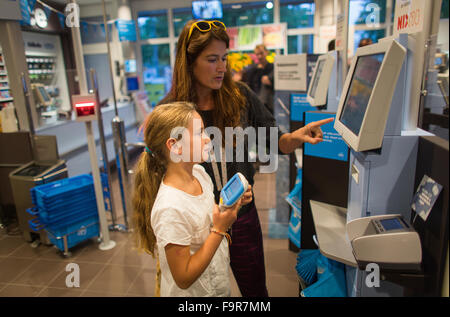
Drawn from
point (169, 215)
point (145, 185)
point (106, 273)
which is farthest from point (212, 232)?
point (106, 273)

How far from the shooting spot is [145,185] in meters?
1.06

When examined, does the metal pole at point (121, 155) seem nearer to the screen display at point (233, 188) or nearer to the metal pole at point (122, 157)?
the metal pole at point (122, 157)

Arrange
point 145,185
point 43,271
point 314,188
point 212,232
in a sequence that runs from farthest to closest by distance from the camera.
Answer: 1. point 314,188
2. point 43,271
3. point 145,185
4. point 212,232

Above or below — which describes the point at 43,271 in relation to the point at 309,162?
below

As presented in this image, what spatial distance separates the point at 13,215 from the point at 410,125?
137 centimetres

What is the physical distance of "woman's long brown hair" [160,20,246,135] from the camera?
1.14m

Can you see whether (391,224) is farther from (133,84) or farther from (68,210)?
(133,84)

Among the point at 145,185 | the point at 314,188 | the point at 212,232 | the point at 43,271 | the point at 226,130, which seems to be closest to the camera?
the point at 212,232

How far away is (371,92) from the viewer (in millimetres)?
962

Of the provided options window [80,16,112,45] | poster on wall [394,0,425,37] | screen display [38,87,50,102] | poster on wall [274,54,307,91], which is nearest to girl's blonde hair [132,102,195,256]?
poster on wall [394,0,425,37]

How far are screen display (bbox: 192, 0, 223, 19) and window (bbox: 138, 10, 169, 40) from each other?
6.3 inches

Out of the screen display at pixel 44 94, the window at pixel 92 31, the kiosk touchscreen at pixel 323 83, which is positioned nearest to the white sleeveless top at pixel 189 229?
the kiosk touchscreen at pixel 323 83

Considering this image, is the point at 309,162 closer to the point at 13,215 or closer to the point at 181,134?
the point at 181,134

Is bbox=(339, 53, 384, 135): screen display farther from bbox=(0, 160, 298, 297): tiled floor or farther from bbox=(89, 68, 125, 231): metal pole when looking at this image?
bbox=(89, 68, 125, 231): metal pole
